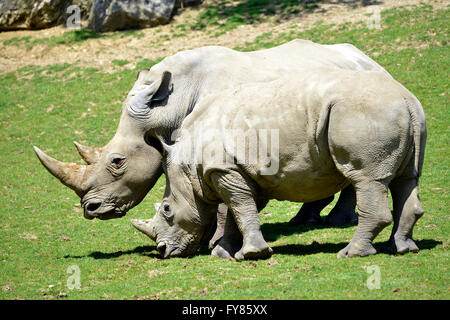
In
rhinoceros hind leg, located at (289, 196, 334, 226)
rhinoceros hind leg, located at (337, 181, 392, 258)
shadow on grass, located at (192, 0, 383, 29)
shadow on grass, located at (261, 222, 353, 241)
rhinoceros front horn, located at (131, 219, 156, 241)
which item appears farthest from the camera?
shadow on grass, located at (192, 0, 383, 29)

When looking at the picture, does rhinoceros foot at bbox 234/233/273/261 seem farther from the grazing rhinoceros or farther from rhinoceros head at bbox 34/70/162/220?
rhinoceros head at bbox 34/70/162/220

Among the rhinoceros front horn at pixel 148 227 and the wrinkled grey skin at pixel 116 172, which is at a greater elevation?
the wrinkled grey skin at pixel 116 172

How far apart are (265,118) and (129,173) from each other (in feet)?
8.98

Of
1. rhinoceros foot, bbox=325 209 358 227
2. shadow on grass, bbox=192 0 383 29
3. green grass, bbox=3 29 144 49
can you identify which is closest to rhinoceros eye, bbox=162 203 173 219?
rhinoceros foot, bbox=325 209 358 227

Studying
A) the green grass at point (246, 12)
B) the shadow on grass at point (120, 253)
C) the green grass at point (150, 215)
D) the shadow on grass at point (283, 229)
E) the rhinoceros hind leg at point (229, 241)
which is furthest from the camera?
the green grass at point (246, 12)

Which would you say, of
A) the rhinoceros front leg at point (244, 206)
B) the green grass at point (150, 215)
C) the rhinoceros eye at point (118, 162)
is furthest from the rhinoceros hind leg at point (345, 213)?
the rhinoceros eye at point (118, 162)

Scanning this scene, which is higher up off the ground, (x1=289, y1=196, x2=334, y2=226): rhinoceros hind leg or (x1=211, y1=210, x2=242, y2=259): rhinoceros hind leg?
(x1=211, y1=210, x2=242, y2=259): rhinoceros hind leg

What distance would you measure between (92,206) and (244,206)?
9.21 ft

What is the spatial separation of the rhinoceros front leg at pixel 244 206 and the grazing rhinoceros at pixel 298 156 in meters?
0.01

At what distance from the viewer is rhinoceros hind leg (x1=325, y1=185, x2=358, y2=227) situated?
1178cm

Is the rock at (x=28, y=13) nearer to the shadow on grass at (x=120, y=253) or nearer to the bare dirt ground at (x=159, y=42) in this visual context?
the bare dirt ground at (x=159, y=42)

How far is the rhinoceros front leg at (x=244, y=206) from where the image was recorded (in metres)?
9.17

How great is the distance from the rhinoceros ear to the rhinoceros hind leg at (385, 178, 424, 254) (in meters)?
3.98
